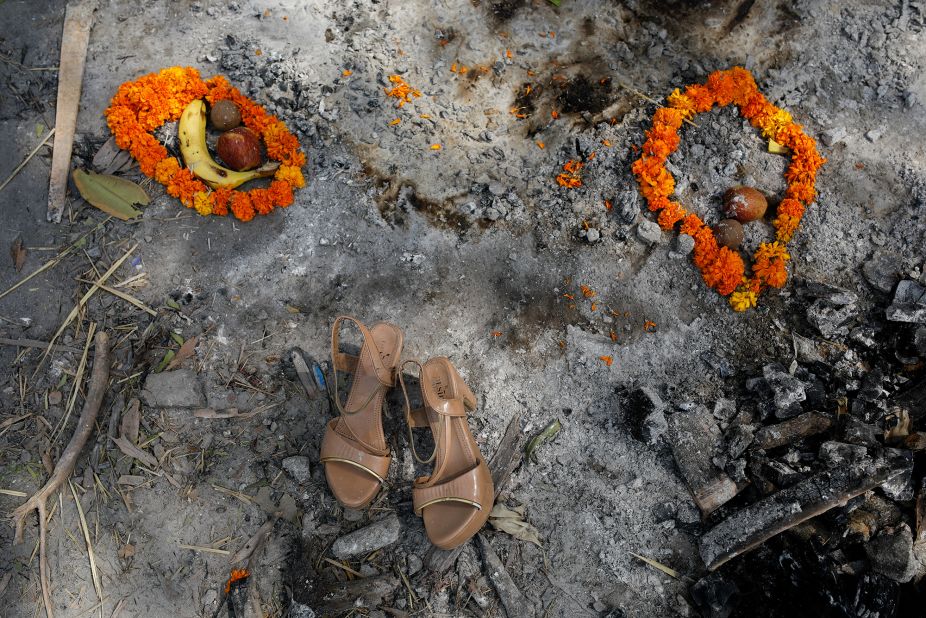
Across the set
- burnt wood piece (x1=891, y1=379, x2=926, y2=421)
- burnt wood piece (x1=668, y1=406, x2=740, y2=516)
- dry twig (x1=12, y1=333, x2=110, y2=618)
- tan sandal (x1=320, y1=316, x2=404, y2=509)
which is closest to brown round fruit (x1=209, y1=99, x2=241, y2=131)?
dry twig (x1=12, y1=333, x2=110, y2=618)

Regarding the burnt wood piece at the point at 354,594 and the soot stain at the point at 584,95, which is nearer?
the burnt wood piece at the point at 354,594

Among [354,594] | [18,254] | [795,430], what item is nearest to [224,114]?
[18,254]

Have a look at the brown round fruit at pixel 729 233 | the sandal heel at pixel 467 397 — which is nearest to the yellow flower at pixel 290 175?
the sandal heel at pixel 467 397

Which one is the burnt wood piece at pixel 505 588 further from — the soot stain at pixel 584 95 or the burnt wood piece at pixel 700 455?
the soot stain at pixel 584 95

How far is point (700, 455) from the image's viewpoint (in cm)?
413

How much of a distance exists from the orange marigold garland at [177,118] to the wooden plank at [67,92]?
43cm

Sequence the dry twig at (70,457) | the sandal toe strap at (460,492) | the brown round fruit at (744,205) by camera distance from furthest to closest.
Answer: the brown round fruit at (744,205) < the dry twig at (70,457) < the sandal toe strap at (460,492)

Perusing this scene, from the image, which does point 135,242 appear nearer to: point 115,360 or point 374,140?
point 115,360

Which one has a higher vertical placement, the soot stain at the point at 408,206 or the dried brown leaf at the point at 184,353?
the soot stain at the point at 408,206

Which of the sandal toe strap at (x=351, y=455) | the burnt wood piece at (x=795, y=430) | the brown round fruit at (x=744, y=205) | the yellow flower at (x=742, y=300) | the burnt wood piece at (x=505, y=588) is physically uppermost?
the brown round fruit at (x=744, y=205)

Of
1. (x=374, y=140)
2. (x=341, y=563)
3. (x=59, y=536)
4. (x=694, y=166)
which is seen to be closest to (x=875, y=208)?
(x=694, y=166)

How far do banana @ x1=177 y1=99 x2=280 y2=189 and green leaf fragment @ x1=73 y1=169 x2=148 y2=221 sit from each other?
1.69 feet

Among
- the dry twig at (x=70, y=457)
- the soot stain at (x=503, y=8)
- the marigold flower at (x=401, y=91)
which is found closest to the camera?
the dry twig at (x=70, y=457)

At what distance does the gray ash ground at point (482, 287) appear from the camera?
3.97 metres
